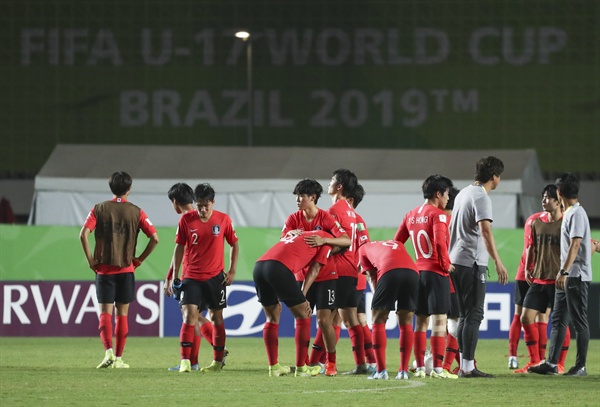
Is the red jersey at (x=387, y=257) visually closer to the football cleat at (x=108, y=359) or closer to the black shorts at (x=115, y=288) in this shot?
the black shorts at (x=115, y=288)

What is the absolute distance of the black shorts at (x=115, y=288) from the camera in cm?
1267

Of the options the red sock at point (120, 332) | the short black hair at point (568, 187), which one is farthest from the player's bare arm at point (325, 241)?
the red sock at point (120, 332)

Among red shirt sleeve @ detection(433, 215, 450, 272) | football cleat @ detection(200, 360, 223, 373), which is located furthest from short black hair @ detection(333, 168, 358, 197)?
football cleat @ detection(200, 360, 223, 373)

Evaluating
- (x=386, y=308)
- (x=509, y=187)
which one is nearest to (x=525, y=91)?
(x=509, y=187)

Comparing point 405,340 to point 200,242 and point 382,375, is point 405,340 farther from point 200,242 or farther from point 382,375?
point 200,242

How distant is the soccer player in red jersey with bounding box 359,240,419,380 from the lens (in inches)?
428

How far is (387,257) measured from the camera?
10969 millimetres

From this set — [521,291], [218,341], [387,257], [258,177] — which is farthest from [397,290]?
[258,177]

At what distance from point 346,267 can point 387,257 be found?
2.71 feet

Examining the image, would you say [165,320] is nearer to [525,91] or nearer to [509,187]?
[509,187]

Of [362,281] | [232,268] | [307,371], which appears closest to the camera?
[307,371]

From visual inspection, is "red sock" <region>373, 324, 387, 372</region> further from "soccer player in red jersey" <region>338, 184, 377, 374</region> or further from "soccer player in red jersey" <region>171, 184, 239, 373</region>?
"soccer player in red jersey" <region>171, 184, 239, 373</region>

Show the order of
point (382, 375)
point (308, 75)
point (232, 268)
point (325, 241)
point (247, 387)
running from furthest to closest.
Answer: point (308, 75)
point (232, 268)
point (325, 241)
point (382, 375)
point (247, 387)

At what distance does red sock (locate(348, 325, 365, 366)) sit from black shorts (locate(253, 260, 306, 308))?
0.76 metres
